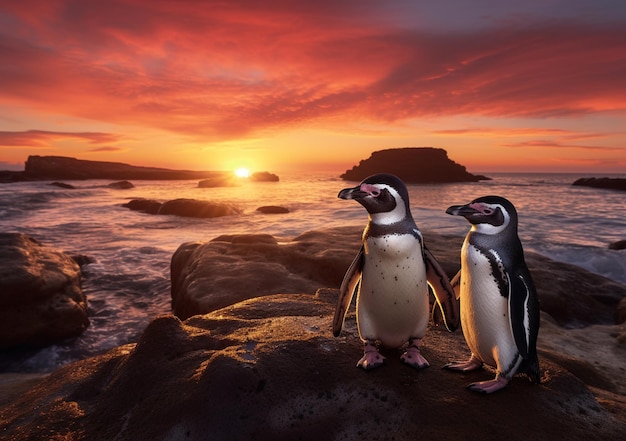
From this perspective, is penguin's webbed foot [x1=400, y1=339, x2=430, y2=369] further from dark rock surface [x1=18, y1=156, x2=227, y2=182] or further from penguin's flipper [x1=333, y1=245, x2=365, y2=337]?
dark rock surface [x1=18, y1=156, x2=227, y2=182]

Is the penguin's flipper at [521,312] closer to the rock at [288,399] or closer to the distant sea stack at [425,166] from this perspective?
the rock at [288,399]

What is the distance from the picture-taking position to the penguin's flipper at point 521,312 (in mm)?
3090

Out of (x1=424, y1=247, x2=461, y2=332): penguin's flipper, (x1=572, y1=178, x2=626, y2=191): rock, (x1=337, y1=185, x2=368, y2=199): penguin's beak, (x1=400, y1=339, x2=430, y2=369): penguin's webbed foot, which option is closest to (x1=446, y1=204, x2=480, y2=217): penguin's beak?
(x1=424, y1=247, x2=461, y2=332): penguin's flipper

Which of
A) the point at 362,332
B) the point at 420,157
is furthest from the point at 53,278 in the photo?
the point at 420,157

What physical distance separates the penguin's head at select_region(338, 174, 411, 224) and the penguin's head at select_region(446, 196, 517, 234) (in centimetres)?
42

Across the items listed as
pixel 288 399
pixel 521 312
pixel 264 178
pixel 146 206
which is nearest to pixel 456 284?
pixel 521 312

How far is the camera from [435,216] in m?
28.0

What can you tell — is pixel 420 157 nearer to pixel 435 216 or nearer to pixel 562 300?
pixel 435 216

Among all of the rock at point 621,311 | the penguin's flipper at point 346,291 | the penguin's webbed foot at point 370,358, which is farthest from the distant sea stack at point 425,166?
the penguin's webbed foot at point 370,358

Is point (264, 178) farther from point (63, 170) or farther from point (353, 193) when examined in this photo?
point (353, 193)

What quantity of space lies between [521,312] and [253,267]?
6161 mm

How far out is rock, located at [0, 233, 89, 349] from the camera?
8016 millimetres

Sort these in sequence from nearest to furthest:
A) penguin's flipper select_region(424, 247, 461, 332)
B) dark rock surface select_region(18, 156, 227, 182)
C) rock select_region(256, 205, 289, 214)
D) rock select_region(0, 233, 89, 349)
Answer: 1. penguin's flipper select_region(424, 247, 461, 332)
2. rock select_region(0, 233, 89, 349)
3. rock select_region(256, 205, 289, 214)
4. dark rock surface select_region(18, 156, 227, 182)

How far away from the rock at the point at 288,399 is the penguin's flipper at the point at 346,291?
8.3 inches
